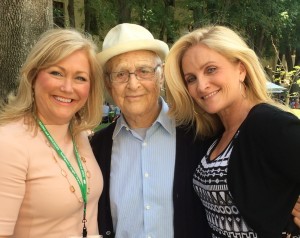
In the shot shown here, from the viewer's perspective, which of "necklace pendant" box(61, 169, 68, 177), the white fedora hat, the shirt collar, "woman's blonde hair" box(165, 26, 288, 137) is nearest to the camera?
"necklace pendant" box(61, 169, 68, 177)

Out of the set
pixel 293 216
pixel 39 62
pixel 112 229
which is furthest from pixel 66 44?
pixel 293 216

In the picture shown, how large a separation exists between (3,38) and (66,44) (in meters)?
1.21

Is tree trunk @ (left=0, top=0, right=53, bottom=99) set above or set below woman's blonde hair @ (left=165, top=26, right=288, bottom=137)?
above

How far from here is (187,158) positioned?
2645mm

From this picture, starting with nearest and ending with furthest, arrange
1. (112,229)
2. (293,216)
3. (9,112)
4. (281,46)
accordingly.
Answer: (293,216), (9,112), (112,229), (281,46)

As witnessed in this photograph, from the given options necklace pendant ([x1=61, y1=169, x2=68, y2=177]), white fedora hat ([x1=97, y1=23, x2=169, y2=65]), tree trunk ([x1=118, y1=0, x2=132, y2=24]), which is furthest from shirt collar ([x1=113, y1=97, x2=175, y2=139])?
tree trunk ([x1=118, y1=0, x2=132, y2=24])

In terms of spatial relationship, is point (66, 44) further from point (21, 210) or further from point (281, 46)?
point (281, 46)

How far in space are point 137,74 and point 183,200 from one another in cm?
94

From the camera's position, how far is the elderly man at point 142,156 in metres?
2.54

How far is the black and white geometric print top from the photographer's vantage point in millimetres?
2080

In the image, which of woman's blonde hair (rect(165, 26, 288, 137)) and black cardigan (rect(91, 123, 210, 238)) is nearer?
woman's blonde hair (rect(165, 26, 288, 137))

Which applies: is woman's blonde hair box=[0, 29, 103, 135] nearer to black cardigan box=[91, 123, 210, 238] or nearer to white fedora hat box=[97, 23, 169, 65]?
white fedora hat box=[97, 23, 169, 65]

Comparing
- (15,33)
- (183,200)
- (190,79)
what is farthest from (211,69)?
(15,33)

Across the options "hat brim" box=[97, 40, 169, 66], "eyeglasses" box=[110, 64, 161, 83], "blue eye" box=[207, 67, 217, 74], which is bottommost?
"blue eye" box=[207, 67, 217, 74]
